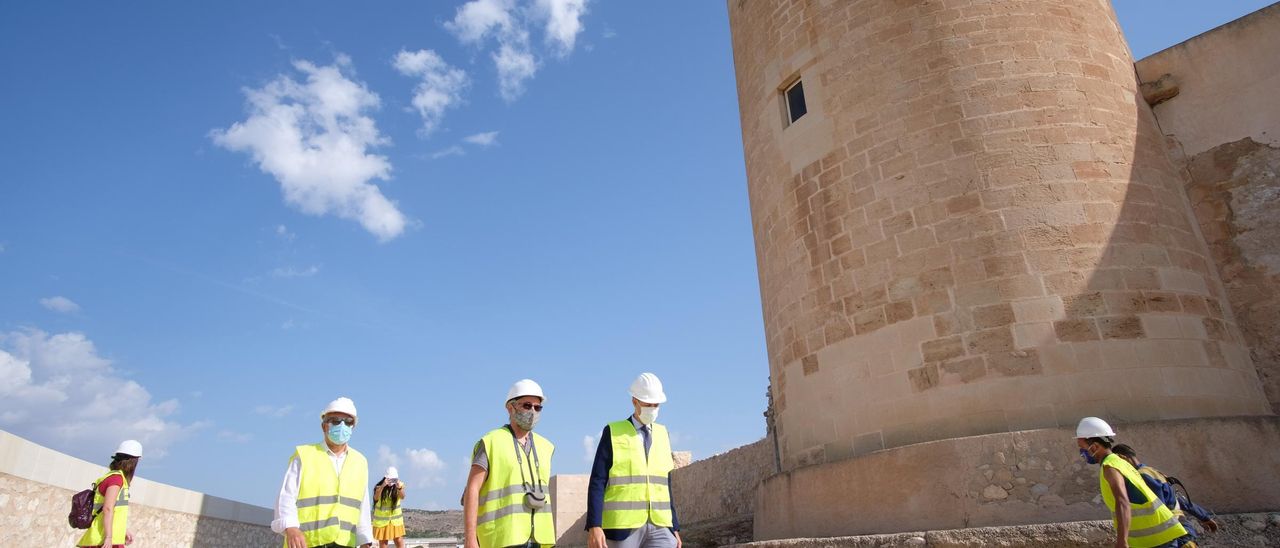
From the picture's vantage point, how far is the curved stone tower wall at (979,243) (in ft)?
19.1

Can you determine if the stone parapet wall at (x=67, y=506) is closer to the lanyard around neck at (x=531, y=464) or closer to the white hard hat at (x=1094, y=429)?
the lanyard around neck at (x=531, y=464)

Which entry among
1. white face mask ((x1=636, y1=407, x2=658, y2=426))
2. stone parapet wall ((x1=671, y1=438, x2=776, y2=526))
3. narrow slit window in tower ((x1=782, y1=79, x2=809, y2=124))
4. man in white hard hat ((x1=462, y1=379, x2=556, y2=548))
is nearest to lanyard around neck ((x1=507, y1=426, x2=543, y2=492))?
man in white hard hat ((x1=462, y1=379, x2=556, y2=548))

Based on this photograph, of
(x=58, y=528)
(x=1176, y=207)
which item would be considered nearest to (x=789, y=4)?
(x=1176, y=207)

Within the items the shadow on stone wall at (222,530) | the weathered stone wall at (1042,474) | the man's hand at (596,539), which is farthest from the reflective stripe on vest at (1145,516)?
the shadow on stone wall at (222,530)

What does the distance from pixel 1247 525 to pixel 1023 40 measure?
402 centimetres

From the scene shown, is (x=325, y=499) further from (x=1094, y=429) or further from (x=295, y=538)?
(x=1094, y=429)

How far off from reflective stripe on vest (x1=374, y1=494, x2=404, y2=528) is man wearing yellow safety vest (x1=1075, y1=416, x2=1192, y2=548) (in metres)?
6.99

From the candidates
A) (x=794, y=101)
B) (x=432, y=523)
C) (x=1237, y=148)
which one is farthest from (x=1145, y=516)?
(x=432, y=523)

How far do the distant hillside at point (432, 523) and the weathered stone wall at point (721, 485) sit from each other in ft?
50.5

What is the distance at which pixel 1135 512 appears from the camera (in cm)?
402

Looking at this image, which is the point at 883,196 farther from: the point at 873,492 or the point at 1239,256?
the point at 1239,256

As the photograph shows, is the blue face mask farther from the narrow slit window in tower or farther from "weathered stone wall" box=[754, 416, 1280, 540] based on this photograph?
the narrow slit window in tower

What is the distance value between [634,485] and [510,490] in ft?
2.16

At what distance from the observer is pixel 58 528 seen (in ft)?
23.0
